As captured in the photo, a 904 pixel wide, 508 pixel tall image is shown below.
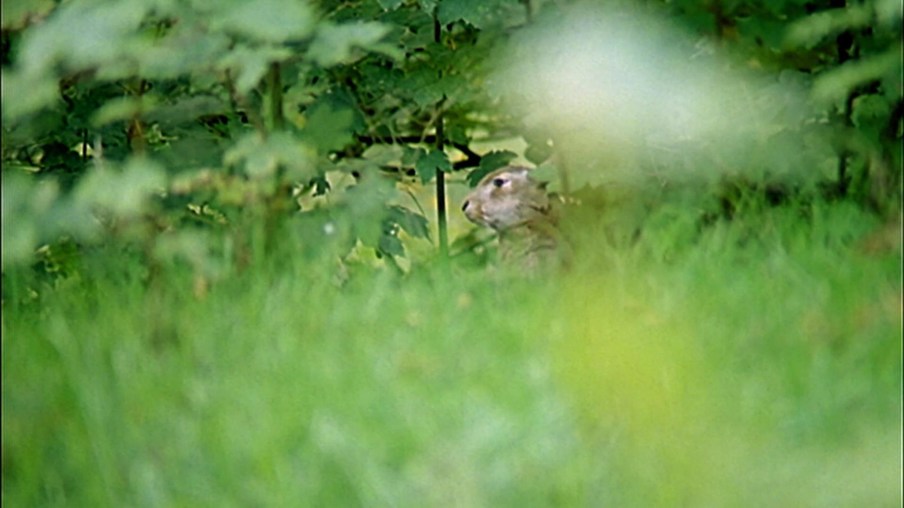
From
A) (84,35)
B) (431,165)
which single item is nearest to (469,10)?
(431,165)

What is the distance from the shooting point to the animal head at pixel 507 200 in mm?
2621

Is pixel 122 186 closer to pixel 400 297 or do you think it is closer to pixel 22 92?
pixel 22 92

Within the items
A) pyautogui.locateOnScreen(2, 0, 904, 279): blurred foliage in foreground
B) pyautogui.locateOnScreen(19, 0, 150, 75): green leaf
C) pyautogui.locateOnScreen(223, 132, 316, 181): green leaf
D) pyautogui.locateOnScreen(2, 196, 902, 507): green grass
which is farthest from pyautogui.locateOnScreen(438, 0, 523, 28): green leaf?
pyautogui.locateOnScreen(19, 0, 150, 75): green leaf

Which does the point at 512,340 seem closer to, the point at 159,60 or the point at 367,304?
the point at 367,304

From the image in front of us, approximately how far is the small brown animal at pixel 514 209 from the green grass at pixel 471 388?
0.55m

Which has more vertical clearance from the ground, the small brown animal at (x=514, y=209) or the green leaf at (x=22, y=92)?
the green leaf at (x=22, y=92)

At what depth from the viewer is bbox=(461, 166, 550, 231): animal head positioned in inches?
103

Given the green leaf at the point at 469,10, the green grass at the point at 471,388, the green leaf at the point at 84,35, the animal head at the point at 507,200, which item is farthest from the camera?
the animal head at the point at 507,200

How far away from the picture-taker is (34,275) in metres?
1.88

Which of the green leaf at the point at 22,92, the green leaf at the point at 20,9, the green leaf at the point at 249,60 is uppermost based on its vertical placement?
the green leaf at the point at 20,9

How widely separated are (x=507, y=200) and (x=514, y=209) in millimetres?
57

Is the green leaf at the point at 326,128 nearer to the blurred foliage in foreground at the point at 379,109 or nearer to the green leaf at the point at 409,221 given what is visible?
the blurred foliage in foreground at the point at 379,109

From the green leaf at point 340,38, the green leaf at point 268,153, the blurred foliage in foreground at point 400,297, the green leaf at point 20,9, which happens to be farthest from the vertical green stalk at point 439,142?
the green leaf at point 20,9

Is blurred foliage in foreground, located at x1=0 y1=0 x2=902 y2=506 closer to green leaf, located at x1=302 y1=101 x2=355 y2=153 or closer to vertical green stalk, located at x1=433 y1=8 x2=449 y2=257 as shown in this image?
green leaf, located at x1=302 y1=101 x2=355 y2=153
